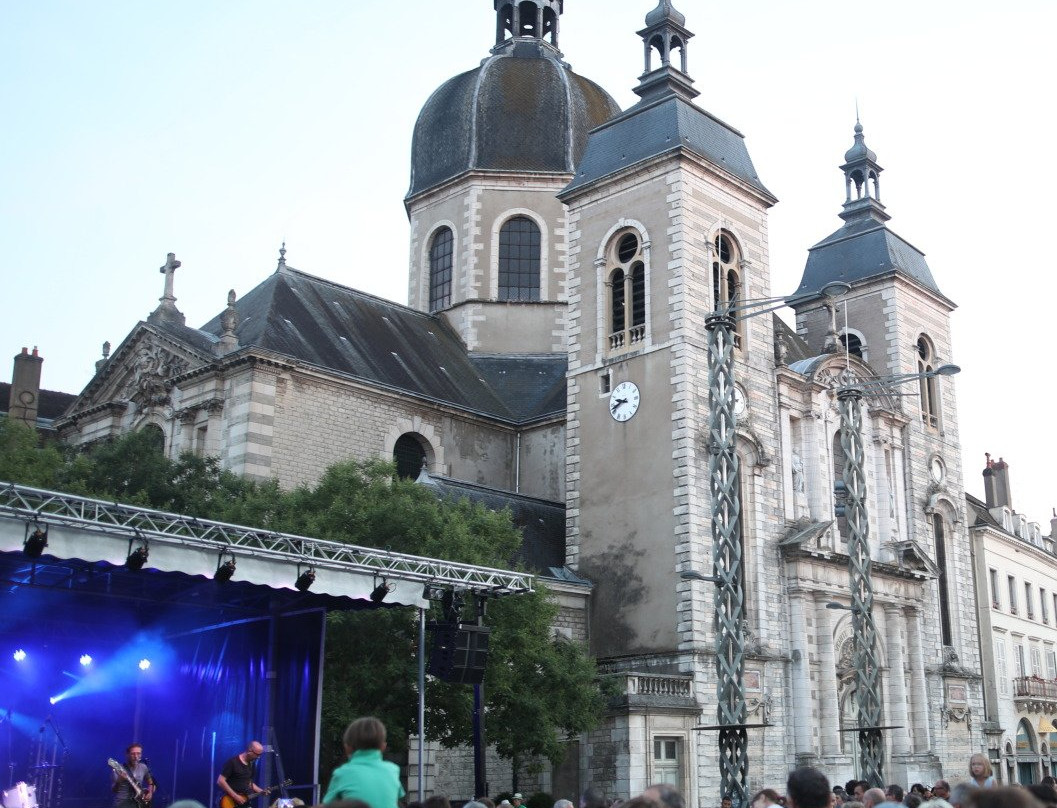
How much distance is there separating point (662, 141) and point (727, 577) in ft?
44.9

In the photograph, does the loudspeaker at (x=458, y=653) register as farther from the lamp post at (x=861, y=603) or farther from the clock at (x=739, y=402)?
the clock at (x=739, y=402)

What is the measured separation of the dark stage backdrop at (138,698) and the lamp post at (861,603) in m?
7.86

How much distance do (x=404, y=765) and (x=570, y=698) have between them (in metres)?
3.29

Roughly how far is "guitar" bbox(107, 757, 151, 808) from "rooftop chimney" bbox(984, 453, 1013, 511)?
34432mm

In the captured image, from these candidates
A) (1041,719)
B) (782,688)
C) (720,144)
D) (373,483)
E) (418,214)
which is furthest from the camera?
(1041,719)

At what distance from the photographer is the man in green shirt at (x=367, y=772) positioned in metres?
5.38

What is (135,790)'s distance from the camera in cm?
1388

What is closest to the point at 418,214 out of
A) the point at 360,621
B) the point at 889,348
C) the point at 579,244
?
the point at 579,244

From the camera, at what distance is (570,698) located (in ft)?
70.4

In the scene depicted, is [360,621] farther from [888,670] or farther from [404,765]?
[888,670]

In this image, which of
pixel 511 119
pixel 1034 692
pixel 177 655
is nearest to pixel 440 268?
pixel 511 119

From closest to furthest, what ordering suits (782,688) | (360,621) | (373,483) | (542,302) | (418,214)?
(360,621), (373,483), (782,688), (542,302), (418,214)

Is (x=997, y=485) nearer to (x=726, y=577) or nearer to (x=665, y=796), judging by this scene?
(x=726, y=577)

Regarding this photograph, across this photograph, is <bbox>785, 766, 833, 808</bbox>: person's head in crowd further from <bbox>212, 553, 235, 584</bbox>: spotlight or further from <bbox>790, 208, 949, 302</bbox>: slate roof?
<bbox>790, 208, 949, 302</bbox>: slate roof
